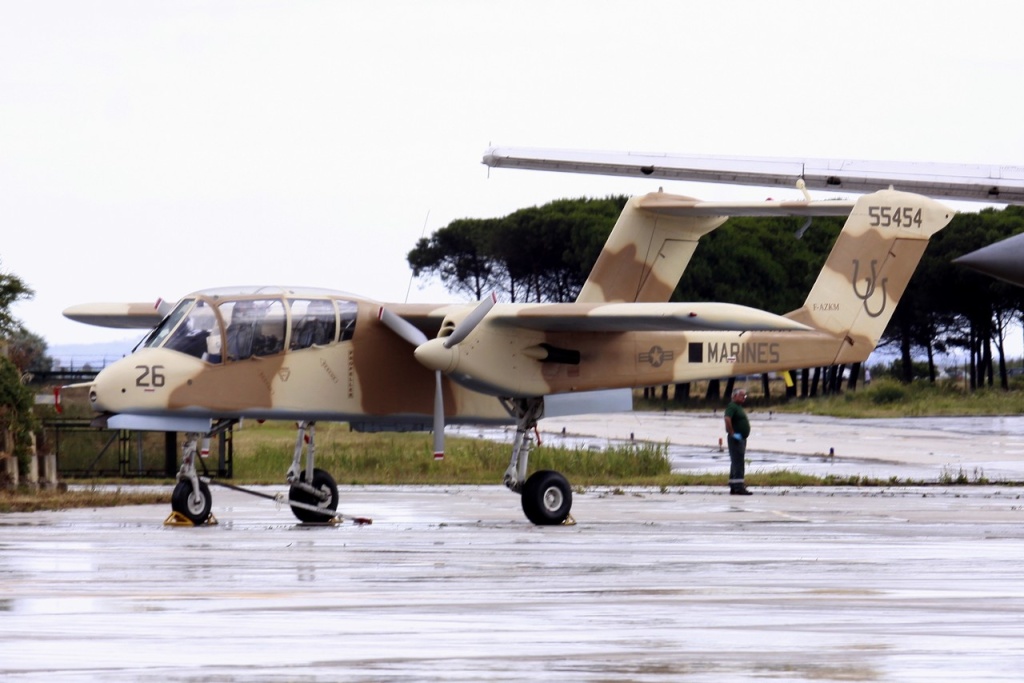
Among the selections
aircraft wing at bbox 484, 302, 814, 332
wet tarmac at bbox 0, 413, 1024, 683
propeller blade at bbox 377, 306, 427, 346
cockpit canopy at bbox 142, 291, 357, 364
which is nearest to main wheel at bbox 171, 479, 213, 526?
wet tarmac at bbox 0, 413, 1024, 683

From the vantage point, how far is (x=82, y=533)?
1700 centimetres

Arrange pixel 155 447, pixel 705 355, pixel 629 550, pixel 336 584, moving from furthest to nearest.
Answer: pixel 155 447 → pixel 705 355 → pixel 629 550 → pixel 336 584

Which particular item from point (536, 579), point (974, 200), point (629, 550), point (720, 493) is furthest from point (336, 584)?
point (974, 200)

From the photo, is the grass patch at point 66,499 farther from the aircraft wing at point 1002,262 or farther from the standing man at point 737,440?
the aircraft wing at point 1002,262

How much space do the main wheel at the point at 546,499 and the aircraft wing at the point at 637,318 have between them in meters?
1.88

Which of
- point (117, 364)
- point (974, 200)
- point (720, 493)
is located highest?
point (974, 200)

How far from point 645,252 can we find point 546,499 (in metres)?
4.58

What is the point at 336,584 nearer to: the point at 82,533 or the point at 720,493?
the point at 82,533

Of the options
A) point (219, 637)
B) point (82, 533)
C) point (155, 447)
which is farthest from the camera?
point (155, 447)

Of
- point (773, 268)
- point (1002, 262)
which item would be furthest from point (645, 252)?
point (773, 268)

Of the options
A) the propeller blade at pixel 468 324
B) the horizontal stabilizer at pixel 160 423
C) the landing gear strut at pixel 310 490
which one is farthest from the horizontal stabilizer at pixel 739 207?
the horizontal stabilizer at pixel 160 423

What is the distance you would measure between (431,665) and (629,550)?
7083 millimetres

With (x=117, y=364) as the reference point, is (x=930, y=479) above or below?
below

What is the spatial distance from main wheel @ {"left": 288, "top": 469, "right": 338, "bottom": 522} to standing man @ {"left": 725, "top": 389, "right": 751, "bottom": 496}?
766cm
